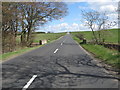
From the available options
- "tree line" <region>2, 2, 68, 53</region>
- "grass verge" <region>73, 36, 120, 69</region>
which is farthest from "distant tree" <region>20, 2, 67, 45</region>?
"grass verge" <region>73, 36, 120, 69</region>

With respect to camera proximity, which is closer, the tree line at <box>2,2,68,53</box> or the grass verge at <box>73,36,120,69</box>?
the grass verge at <box>73,36,120,69</box>

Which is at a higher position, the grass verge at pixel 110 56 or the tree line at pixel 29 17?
the tree line at pixel 29 17

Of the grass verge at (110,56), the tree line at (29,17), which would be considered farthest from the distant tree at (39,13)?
the grass verge at (110,56)

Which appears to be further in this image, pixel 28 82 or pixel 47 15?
pixel 47 15

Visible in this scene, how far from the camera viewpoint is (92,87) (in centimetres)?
519

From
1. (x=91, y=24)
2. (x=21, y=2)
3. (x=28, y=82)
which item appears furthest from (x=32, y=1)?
(x=28, y=82)

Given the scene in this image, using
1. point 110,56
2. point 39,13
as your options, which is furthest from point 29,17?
point 110,56

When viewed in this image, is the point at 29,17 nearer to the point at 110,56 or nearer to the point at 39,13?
the point at 39,13

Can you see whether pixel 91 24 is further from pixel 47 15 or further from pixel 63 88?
pixel 63 88

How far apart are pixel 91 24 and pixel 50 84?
20477mm

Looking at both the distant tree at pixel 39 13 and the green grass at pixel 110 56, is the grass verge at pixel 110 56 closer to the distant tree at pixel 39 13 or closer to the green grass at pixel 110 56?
the green grass at pixel 110 56

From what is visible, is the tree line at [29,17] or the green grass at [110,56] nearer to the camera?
the green grass at [110,56]

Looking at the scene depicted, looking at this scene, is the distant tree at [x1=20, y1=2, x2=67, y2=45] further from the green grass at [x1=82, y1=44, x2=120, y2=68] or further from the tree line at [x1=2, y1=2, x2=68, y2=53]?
the green grass at [x1=82, y1=44, x2=120, y2=68]

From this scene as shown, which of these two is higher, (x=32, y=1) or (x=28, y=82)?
(x=32, y=1)
